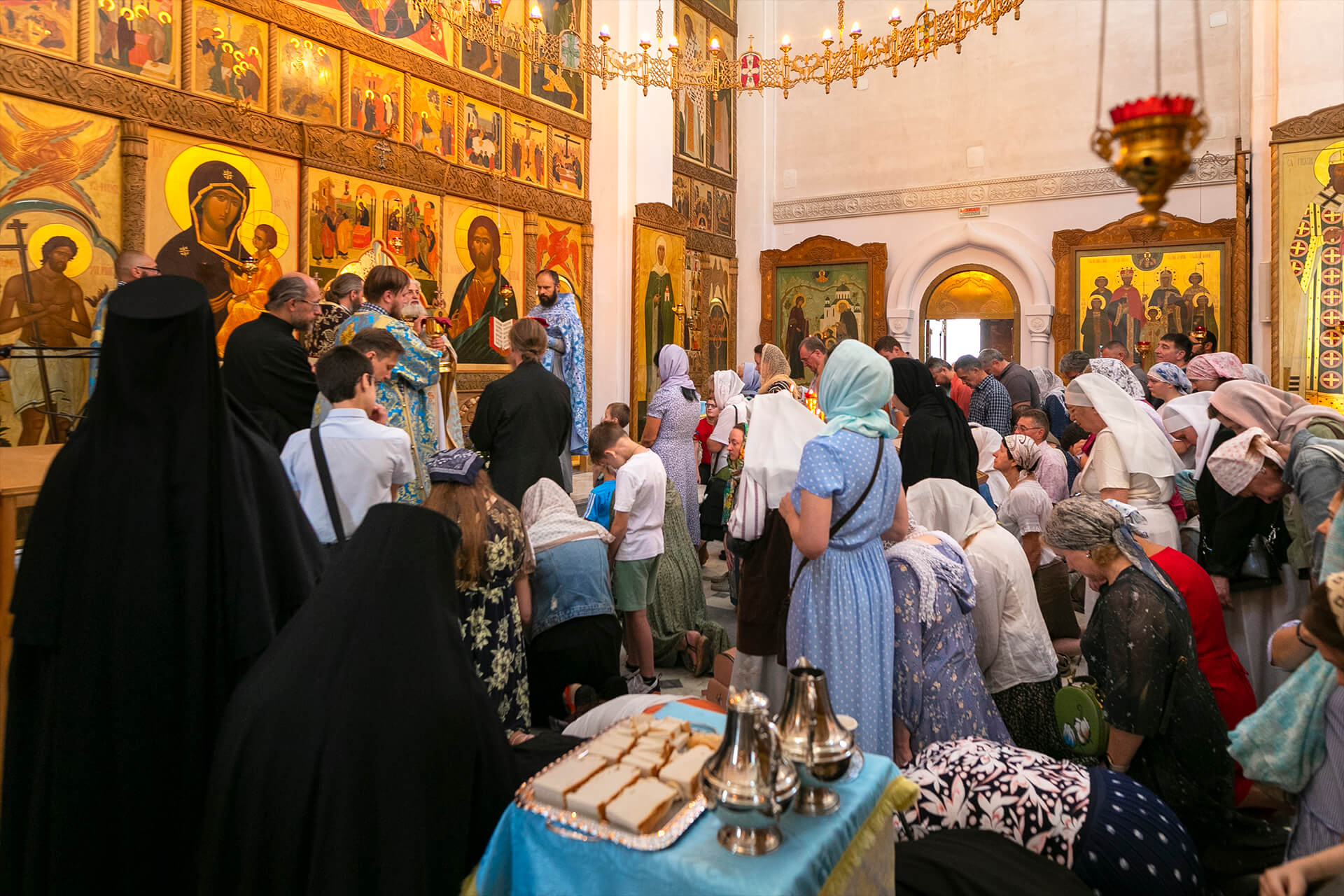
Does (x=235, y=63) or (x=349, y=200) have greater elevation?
(x=235, y=63)

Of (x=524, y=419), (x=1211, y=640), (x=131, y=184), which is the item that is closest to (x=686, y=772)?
(x=1211, y=640)

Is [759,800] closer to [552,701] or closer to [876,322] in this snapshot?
[552,701]

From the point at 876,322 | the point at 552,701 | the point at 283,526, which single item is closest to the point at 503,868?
the point at 283,526

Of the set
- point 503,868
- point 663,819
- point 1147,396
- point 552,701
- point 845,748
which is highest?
point 1147,396

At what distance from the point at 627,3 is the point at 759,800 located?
1225 cm

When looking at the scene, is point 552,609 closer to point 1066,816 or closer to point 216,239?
point 1066,816

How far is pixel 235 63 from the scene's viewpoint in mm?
7348

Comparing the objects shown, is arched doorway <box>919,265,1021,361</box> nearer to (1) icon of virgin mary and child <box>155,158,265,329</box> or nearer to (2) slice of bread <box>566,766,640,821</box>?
(1) icon of virgin mary and child <box>155,158,265,329</box>

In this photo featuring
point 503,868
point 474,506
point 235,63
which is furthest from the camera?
point 235,63

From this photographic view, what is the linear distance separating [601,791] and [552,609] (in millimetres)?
2474

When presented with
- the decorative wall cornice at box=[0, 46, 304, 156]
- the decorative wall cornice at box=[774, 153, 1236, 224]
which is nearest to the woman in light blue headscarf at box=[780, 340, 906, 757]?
the decorative wall cornice at box=[0, 46, 304, 156]

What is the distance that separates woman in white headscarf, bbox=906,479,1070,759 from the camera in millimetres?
3580

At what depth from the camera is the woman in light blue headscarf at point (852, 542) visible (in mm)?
3139

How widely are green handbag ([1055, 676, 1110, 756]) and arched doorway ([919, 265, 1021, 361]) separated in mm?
11859
